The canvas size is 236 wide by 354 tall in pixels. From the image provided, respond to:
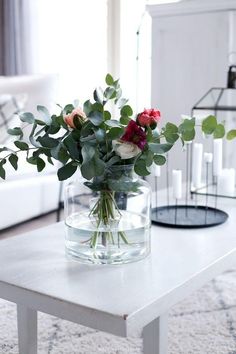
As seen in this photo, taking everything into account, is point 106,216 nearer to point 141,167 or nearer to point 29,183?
point 141,167

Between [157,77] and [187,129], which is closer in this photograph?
[187,129]

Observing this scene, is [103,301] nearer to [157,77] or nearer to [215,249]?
[215,249]

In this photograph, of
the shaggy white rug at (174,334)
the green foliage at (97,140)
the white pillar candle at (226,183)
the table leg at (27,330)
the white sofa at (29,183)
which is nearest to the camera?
the green foliage at (97,140)

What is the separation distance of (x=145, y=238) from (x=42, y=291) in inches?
13.2

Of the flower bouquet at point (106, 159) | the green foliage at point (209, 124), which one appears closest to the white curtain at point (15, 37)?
the flower bouquet at point (106, 159)

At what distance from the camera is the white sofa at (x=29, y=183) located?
9.18 feet

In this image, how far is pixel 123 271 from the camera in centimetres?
125

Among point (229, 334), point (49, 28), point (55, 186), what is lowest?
point (229, 334)

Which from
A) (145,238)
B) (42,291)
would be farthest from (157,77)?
(42,291)

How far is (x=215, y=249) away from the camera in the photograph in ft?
4.63

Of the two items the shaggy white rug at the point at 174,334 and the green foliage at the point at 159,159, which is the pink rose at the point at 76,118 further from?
the shaggy white rug at the point at 174,334

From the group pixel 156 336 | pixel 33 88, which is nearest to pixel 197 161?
pixel 156 336

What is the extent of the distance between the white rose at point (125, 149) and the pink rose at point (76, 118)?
91mm

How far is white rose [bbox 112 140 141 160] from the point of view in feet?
3.97
